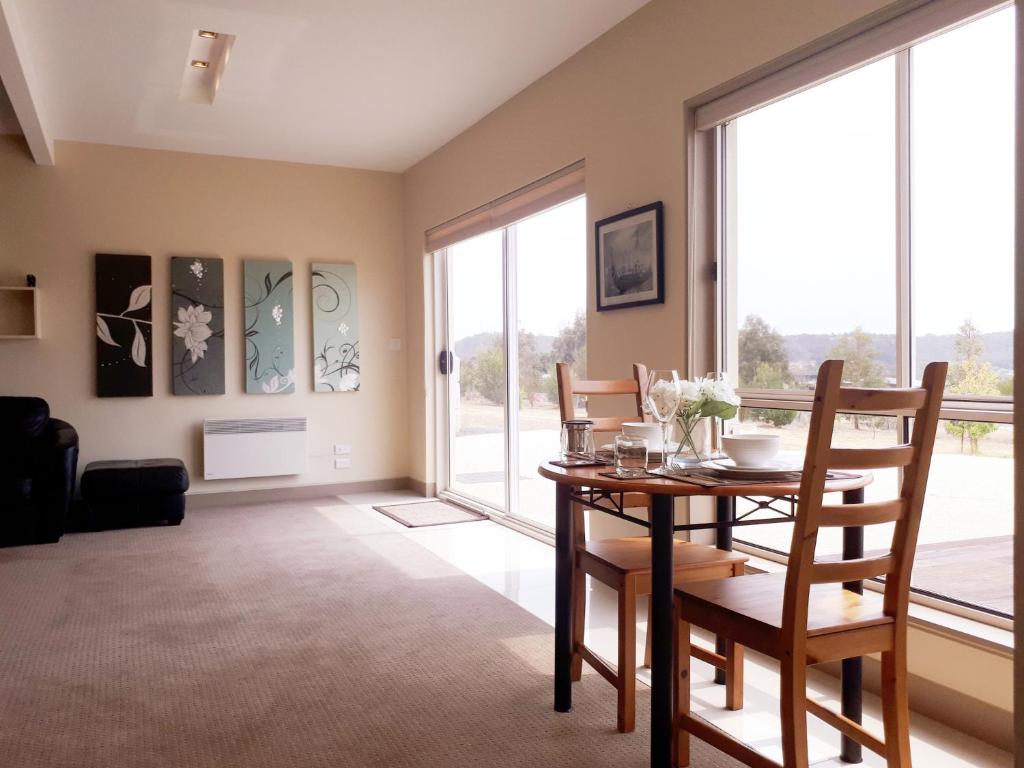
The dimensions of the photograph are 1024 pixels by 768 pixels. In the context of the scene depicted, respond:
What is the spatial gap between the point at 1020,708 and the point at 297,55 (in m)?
4.31

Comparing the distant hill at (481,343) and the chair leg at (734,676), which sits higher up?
the distant hill at (481,343)

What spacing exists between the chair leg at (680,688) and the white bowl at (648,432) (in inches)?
20.8

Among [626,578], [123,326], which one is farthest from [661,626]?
A: [123,326]

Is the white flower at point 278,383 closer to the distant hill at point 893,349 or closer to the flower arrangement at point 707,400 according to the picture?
the distant hill at point 893,349

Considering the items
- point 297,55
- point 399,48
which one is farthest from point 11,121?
point 399,48

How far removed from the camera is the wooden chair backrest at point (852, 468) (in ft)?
5.70

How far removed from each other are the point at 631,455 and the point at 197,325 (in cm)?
492

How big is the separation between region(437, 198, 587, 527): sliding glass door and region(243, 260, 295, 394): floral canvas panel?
4.18ft

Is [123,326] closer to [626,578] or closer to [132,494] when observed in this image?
[132,494]

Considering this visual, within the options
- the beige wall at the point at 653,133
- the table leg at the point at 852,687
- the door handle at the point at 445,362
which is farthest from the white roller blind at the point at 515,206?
the table leg at the point at 852,687

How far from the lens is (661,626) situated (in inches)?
81.9

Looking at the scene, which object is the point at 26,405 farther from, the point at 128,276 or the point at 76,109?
the point at 76,109

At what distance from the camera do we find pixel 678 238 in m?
3.54

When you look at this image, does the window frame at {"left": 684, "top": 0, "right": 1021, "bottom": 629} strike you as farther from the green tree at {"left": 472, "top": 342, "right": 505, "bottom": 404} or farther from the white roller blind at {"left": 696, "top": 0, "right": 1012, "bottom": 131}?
the green tree at {"left": 472, "top": 342, "right": 505, "bottom": 404}
